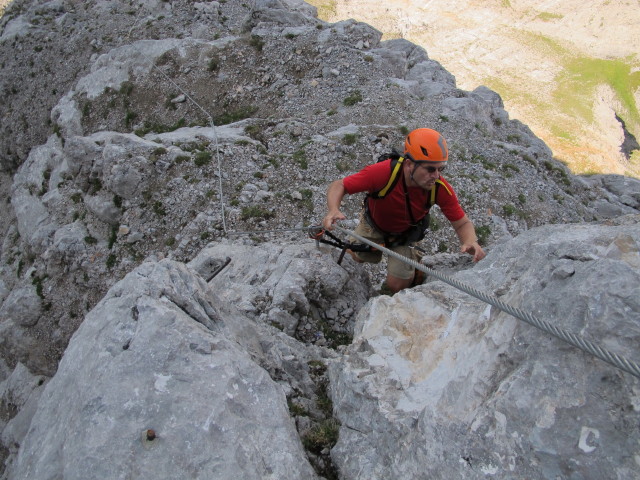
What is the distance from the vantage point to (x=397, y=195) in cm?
800

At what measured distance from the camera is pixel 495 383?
12.9ft

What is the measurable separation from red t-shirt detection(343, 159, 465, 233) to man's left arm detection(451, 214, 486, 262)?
0.49ft

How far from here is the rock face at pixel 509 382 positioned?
3203 millimetres

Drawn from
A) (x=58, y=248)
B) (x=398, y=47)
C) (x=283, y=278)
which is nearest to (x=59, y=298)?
(x=58, y=248)

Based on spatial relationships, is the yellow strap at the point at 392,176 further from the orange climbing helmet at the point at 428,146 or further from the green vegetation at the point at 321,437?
the green vegetation at the point at 321,437

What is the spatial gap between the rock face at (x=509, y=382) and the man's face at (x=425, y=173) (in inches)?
82.0

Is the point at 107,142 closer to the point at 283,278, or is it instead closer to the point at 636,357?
the point at 283,278

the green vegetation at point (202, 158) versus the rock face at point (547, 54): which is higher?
the green vegetation at point (202, 158)

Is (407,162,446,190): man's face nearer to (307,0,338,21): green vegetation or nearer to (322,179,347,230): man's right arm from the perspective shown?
(322,179,347,230): man's right arm

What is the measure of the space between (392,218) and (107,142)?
510 inches

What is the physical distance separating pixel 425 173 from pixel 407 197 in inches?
38.6

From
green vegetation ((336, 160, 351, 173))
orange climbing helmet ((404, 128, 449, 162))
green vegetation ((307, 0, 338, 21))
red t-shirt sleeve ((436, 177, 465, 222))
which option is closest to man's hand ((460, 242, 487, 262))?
red t-shirt sleeve ((436, 177, 465, 222))

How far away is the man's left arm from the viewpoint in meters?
7.40

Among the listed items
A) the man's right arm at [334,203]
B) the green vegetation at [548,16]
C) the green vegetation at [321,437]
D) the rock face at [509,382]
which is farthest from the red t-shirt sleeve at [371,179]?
the green vegetation at [548,16]
